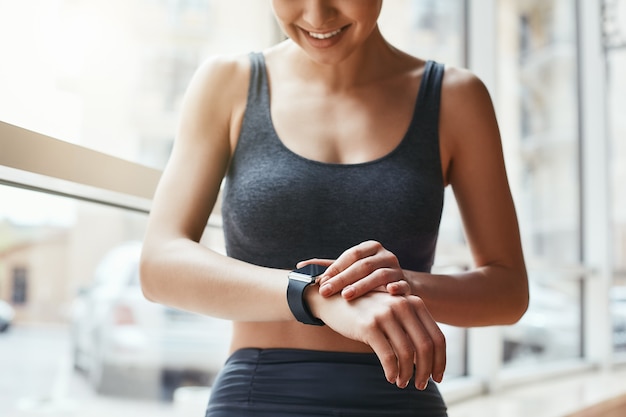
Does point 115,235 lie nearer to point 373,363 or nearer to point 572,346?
point 373,363

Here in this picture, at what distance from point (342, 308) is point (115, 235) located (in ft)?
3.05

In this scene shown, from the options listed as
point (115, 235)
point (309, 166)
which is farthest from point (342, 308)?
point (115, 235)

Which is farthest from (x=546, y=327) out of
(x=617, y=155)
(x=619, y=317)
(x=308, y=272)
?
(x=308, y=272)

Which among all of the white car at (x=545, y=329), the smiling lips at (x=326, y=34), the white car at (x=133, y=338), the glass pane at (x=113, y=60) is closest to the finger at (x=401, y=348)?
the smiling lips at (x=326, y=34)

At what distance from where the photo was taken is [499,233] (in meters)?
1.22

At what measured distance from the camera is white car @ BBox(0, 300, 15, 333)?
1281 mm

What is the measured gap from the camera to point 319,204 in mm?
1111

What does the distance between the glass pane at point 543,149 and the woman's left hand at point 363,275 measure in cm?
268

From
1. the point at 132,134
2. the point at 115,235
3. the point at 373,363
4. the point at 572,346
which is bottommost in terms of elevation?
the point at 572,346

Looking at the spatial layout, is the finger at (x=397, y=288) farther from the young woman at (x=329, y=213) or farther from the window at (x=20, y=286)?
the window at (x=20, y=286)

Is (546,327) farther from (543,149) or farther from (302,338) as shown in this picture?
(302,338)

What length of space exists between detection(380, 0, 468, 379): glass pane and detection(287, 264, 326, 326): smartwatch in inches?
71.3

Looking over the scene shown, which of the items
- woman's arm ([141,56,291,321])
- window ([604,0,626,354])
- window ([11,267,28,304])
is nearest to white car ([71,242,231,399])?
window ([11,267,28,304])

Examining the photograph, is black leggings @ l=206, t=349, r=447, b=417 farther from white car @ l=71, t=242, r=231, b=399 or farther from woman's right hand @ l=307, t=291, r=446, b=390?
white car @ l=71, t=242, r=231, b=399
